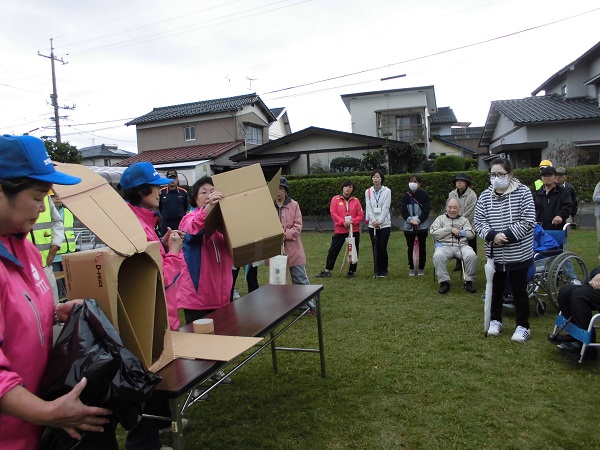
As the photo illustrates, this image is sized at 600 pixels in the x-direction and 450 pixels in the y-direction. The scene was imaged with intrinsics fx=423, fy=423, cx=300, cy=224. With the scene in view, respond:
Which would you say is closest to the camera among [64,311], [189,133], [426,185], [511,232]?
[64,311]

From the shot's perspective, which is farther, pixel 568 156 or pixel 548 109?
pixel 548 109

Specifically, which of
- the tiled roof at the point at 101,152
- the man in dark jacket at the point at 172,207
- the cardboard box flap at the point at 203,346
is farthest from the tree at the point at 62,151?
the cardboard box flap at the point at 203,346

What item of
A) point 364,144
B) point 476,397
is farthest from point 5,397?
point 364,144

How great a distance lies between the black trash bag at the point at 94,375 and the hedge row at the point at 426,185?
Result: 511 inches

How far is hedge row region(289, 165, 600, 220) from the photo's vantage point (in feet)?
40.3

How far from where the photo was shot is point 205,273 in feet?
10.8

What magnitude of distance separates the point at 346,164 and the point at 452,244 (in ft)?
42.6

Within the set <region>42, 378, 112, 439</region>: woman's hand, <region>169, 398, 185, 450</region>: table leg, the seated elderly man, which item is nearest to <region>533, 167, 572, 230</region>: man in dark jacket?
the seated elderly man

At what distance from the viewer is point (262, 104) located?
25875mm

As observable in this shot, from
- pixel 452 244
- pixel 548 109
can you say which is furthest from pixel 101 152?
pixel 452 244

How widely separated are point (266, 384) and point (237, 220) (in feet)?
5.49

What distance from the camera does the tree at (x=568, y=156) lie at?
14.8m

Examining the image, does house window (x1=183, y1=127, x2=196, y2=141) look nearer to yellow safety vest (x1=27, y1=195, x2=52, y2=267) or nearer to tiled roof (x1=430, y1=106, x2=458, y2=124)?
yellow safety vest (x1=27, y1=195, x2=52, y2=267)

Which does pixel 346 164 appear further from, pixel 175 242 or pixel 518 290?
pixel 175 242
